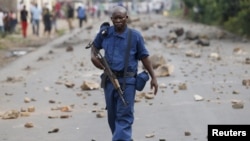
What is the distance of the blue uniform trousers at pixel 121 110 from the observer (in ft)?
21.8

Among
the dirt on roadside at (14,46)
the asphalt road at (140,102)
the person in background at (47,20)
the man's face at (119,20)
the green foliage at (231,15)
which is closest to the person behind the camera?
the man's face at (119,20)

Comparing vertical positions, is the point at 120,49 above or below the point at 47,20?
above

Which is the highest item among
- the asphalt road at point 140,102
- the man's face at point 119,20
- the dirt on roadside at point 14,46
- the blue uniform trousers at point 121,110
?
the man's face at point 119,20

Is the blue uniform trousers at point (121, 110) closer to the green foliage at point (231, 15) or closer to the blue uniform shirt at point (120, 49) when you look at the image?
the blue uniform shirt at point (120, 49)

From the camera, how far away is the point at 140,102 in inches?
434

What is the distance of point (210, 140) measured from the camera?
261 inches

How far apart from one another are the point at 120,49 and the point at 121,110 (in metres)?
0.64

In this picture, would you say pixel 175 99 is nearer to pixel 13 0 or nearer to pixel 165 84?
pixel 165 84

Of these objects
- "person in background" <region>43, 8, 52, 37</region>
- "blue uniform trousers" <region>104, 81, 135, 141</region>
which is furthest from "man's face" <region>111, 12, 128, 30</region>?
"person in background" <region>43, 8, 52, 37</region>

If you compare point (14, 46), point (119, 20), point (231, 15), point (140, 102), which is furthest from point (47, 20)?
point (119, 20)

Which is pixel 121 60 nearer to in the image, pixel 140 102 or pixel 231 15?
pixel 140 102

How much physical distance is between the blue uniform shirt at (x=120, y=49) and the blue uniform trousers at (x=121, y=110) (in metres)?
0.21

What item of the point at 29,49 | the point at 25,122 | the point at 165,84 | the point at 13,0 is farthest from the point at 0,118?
the point at 13,0

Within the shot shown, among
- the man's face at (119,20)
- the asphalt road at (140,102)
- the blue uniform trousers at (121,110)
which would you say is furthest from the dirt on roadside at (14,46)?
the man's face at (119,20)
